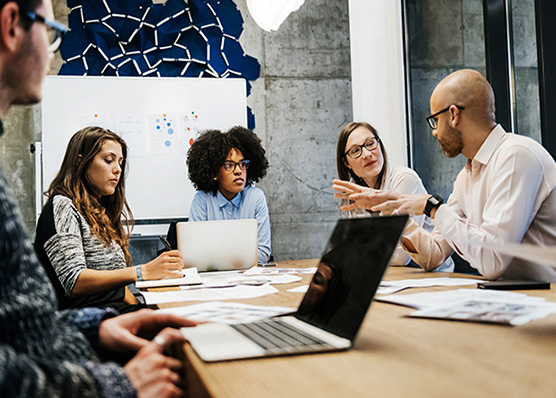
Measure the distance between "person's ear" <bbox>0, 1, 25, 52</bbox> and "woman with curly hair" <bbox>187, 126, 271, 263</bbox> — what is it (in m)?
2.73

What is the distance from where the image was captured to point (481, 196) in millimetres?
2121

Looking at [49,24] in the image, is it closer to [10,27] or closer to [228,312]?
[10,27]

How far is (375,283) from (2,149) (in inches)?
175

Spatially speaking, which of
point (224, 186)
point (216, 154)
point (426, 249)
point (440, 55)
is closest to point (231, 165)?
point (224, 186)

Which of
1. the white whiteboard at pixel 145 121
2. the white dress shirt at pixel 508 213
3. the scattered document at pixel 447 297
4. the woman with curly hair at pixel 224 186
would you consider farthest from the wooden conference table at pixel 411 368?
the white whiteboard at pixel 145 121

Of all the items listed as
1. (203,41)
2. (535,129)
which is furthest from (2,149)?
(535,129)

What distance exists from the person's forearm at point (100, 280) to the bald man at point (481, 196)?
95 centimetres

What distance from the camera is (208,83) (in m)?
4.70

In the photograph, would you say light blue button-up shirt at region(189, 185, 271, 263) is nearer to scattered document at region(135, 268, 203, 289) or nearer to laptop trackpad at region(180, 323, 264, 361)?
scattered document at region(135, 268, 203, 289)

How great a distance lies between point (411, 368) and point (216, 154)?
344cm

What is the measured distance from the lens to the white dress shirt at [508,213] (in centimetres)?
182

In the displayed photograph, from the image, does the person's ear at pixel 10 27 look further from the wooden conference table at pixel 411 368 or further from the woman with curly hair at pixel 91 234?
the woman with curly hair at pixel 91 234

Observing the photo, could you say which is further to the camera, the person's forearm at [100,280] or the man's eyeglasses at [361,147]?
the man's eyeglasses at [361,147]

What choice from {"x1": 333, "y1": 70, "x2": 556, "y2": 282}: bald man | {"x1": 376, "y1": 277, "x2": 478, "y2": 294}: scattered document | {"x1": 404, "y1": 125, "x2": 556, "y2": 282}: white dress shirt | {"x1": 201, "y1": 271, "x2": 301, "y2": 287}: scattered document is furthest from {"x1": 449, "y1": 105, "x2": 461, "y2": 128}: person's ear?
{"x1": 201, "y1": 271, "x2": 301, "y2": 287}: scattered document
